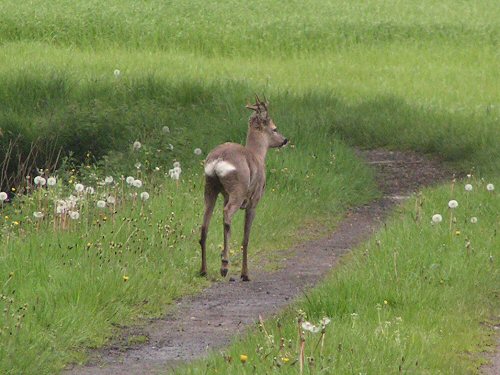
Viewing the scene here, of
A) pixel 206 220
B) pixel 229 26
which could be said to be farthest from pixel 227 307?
pixel 229 26

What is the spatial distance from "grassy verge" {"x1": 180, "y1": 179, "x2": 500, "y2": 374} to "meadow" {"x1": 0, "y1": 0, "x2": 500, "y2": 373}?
31 millimetres

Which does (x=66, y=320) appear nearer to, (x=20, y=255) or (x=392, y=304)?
(x=20, y=255)

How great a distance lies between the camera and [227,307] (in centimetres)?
962

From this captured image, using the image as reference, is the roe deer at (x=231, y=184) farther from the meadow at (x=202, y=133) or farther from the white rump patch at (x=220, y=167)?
the meadow at (x=202, y=133)

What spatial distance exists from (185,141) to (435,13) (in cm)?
2097

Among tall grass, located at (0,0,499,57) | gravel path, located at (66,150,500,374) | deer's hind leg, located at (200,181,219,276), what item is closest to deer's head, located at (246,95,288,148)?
deer's hind leg, located at (200,181,219,276)

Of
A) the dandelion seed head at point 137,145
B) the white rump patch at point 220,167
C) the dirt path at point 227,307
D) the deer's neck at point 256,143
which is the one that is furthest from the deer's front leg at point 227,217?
the dandelion seed head at point 137,145

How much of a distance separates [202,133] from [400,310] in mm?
8204

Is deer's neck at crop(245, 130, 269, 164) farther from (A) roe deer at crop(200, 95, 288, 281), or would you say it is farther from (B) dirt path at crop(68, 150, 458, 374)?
(B) dirt path at crop(68, 150, 458, 374)

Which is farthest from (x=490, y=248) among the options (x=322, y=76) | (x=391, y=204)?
(x=322, y=76)

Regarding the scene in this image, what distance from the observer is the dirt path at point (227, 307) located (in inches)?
319

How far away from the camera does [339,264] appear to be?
1121 centimetres

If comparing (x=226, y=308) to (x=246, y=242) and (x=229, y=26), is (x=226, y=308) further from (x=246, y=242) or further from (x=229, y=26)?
(x=229, y=26)

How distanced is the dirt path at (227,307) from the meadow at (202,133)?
22 centimetres
